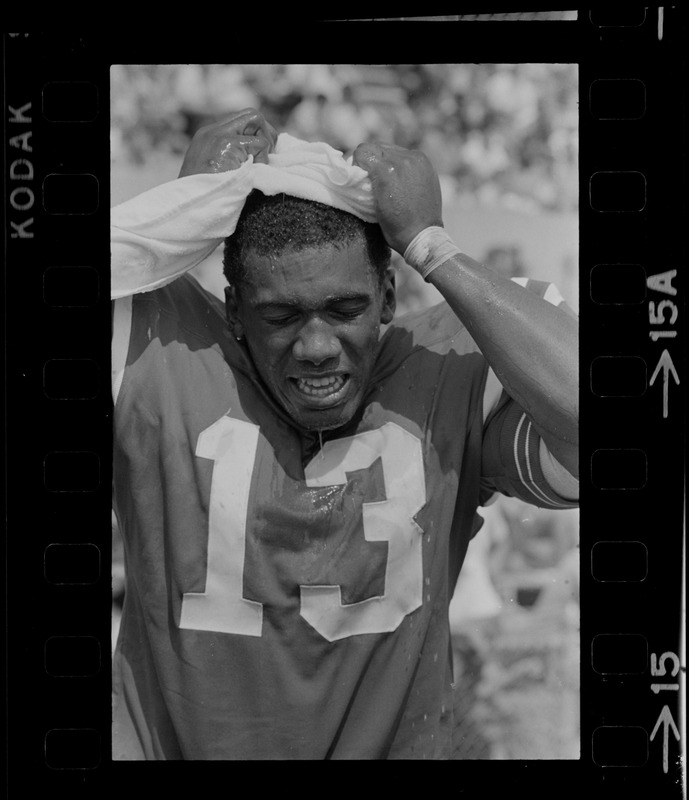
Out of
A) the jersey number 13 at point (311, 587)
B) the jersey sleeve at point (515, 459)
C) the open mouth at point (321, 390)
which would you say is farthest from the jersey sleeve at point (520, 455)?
the open mouth at point (321, 390)

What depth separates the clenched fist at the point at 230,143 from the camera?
225 centimetres

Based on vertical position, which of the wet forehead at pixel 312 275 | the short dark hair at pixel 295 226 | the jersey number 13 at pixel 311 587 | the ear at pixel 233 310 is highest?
the short dark hair at pixel 295 226

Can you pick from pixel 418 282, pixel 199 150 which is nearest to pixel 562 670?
pixel 418 282

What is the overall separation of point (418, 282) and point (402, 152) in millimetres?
296

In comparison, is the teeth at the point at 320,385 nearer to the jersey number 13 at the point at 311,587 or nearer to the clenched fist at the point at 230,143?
the jersey number 13 at the point at 311,587

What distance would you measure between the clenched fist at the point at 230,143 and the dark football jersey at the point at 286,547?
0.26m

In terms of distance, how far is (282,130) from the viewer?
7.70ft

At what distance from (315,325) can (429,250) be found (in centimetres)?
22

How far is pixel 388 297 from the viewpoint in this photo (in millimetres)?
2312

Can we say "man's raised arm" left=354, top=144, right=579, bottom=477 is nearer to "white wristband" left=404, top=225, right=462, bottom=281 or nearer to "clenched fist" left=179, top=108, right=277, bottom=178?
"white wristband" left=404, top=225, right=462, bottom=281

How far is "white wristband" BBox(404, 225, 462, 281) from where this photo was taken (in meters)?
2.19

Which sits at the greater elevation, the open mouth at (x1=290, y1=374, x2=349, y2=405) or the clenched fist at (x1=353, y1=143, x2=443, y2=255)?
the clenched fist at (x1=353, y1=143, x2=443, y2=255)
